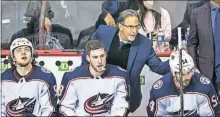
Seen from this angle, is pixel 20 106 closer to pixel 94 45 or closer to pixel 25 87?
pixel 25 87

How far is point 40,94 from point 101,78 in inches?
19.9

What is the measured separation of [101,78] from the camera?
20.5ft

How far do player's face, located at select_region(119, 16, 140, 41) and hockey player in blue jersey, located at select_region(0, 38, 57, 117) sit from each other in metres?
0.71

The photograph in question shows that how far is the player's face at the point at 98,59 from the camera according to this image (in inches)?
245

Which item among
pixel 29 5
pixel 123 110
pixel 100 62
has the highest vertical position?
pixel 29 5

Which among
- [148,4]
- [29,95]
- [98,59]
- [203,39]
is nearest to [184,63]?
[203,39]

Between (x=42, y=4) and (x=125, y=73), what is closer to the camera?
(x=125, y=73)

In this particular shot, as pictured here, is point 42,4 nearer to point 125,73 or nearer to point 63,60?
point 63,60

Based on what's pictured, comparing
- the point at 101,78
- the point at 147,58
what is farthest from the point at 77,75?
the point at 147,58

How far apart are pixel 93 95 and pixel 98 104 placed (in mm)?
82

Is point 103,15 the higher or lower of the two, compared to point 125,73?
higher

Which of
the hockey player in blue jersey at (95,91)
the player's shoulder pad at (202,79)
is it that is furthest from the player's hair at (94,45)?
the player's shoulder pad at (202,79)

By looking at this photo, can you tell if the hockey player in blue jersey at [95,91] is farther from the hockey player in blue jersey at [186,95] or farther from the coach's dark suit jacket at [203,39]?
the coach's dark suit jacket at [203,39]

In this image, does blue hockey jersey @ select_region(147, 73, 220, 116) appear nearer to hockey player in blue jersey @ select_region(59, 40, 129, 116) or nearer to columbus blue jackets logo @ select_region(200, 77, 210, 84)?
columbus blue jackets logo @ select_region(200, 77, 210, 84)
